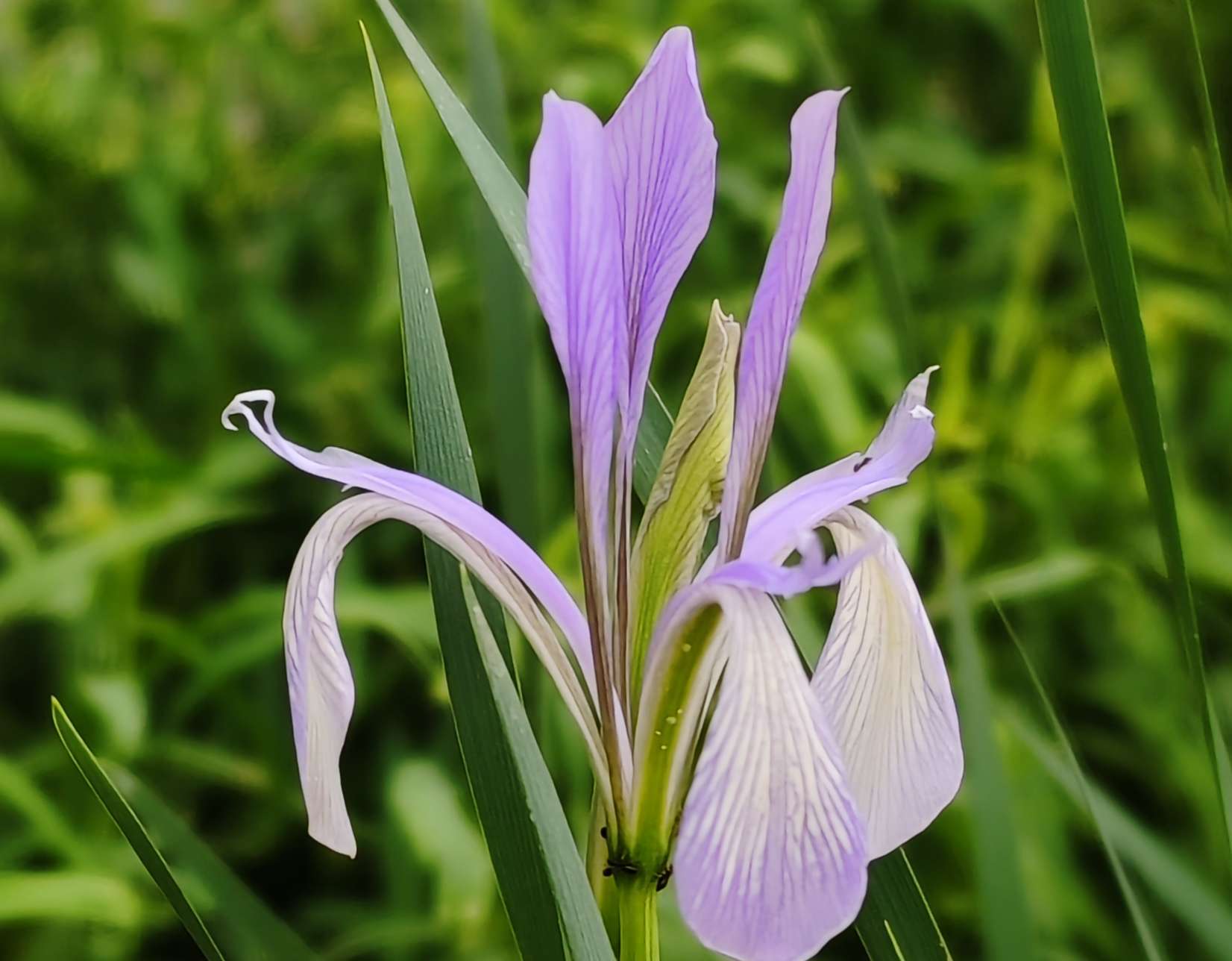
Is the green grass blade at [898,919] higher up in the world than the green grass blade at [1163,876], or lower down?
higher up

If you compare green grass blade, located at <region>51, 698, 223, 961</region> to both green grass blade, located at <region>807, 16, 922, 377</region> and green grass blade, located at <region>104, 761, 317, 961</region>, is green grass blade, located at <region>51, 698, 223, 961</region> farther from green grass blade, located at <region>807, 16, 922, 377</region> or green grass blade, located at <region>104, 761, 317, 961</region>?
green grass blade, located at <region>807, 16, 922, 377</region>

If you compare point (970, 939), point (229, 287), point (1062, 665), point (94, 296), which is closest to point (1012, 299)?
point (1062, 665)

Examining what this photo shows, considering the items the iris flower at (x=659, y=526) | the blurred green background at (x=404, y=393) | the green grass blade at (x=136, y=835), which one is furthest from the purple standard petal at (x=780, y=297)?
the blurred green background at (x=404, y=393)

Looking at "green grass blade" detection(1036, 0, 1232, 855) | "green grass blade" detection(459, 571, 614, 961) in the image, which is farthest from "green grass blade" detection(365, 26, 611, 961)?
"green grass blade" detection(1036, 0, 1232, 855)

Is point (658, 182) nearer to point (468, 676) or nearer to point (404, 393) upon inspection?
point (468, 676)

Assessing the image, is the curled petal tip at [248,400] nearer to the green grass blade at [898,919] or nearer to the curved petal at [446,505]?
the curved petal at [446,505]

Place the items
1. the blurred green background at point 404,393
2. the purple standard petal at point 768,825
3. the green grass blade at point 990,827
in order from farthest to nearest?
the blurred green background at point 404,393
the green grass blade at point 990,827
the purple standard petal at point 768,825

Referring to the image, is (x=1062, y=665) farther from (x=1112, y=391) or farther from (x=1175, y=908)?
(x=1175, y=908)
